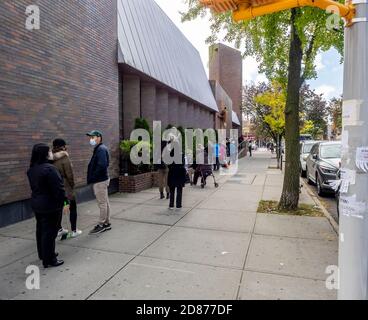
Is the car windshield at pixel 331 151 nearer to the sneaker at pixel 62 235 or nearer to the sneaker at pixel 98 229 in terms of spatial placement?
the sneaker at pixel 98 229

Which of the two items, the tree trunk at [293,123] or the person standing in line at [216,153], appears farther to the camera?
the person standing in line at [216,153]

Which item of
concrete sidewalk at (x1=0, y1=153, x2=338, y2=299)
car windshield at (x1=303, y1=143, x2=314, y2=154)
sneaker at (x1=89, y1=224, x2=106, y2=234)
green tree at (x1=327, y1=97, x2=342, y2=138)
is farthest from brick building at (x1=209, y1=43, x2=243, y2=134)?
sneaker at (x1=89, y1=224, x2=106, y2=234)

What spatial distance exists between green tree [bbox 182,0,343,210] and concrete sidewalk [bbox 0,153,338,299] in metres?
1.67

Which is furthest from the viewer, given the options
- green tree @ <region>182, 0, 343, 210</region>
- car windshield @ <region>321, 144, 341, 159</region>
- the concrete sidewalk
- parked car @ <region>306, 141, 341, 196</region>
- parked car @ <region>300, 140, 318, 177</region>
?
parked car @ <region>300, 140, 318, 177</region>

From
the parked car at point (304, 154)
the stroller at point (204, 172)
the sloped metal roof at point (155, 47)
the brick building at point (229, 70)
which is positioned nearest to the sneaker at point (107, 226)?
the stroller at point (204, 172)

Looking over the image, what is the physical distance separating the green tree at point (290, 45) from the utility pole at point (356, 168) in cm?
391

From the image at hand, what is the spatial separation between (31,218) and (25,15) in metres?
4.18

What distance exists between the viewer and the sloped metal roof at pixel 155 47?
11281mm

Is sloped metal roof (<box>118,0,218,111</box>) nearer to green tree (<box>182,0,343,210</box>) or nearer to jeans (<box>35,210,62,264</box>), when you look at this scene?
green tree (<box>182,0,343,210</box>)

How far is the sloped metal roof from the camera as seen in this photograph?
11.3m

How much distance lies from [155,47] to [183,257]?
11.8 metres

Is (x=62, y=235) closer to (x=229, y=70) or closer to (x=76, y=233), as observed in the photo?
(x=76, y=233)

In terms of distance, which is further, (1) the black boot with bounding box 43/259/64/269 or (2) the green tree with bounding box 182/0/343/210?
(2) the green tree with bounding box 182/0/343/210

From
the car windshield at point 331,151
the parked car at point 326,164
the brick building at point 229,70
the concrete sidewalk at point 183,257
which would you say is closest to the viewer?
the concrete sidewalk at point 183,257
